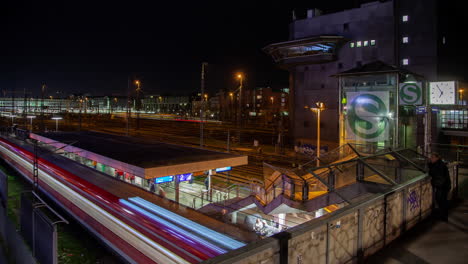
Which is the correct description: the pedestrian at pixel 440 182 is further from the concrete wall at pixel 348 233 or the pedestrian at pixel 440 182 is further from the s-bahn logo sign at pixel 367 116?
the s-bahn logo sign at pixel 367 116

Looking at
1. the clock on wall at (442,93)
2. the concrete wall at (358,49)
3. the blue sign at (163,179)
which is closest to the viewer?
the blue sign at (163,179)

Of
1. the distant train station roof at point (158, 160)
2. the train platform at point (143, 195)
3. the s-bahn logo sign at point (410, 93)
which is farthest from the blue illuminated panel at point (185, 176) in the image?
the s-bahn logo sign at point (410, 93)

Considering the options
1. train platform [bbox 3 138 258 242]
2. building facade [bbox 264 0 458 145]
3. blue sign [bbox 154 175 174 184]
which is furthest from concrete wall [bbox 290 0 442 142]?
train platform [bbox 3 138 258 242]

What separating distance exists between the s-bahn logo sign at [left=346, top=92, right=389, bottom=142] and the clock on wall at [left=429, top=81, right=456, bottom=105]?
463 centimetres

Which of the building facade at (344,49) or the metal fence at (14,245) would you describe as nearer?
the metal fence at (14,245)

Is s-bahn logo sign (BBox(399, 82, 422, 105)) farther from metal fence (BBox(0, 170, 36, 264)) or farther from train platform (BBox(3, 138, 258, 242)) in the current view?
metal fence (BBox(0, 170, 36, 264))

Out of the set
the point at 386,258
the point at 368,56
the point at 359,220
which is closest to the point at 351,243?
the point at 359,220

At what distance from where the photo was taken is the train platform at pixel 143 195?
792cm

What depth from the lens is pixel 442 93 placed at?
600 inches

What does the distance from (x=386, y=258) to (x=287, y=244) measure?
2670 mm

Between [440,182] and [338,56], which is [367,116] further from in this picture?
[338,56]

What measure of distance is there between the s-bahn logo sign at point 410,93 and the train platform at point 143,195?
1484 cm

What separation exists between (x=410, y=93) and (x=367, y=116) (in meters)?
2.99

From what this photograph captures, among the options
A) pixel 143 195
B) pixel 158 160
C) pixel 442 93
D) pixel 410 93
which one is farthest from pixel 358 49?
pixel 143 195
